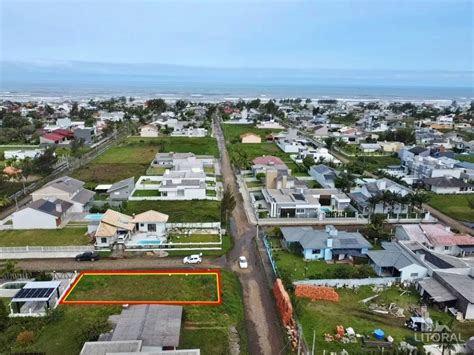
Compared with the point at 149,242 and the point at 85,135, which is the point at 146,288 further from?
the point at 85,135

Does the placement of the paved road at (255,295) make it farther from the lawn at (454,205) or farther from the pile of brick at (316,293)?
the lawn at (454,205)

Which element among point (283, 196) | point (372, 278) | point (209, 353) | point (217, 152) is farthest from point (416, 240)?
point (217, 152)

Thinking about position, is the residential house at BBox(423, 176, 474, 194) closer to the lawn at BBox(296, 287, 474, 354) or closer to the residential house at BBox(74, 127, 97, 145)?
the lawn at BBox(296, 287, 474, 354)

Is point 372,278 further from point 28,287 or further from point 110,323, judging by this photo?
point 28,287

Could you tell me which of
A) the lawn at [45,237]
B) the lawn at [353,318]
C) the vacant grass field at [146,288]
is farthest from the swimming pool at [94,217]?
the lawn at [353,318]

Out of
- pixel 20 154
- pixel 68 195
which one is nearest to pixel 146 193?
pixel 68 195
